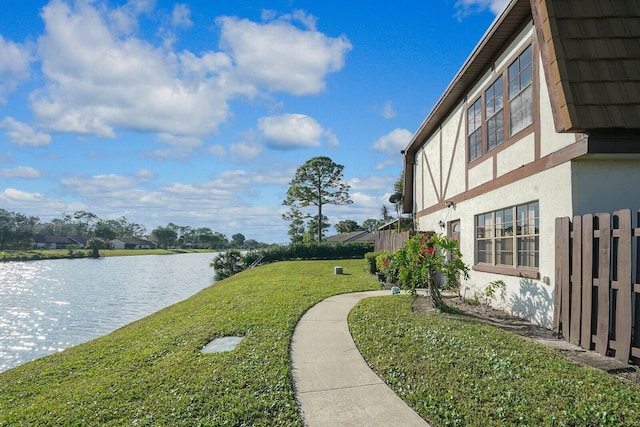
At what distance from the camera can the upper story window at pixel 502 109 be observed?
8219 mm

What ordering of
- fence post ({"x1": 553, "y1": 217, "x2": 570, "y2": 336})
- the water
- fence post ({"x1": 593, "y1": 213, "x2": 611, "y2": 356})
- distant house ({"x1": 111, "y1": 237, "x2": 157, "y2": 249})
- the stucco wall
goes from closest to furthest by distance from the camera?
1. fence post ({"x1": 593, "y1": 213, "x2": 611, "y2": 356})
2. fence post ({"x1": 553, "y1": 217, "x2": 570, "y2": 336})
3. the stucco wall
4. the water
5. distant house ({"x1": 111, "y1": 237, "x2": 157, "y2": 249})

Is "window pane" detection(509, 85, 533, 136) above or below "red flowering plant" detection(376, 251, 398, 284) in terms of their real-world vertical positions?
above

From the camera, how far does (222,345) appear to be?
23.6ft

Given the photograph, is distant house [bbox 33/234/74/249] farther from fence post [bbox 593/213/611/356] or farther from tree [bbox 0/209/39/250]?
fence post [bbox 593/213/611/356]

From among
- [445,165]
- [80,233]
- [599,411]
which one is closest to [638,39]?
[599,411]

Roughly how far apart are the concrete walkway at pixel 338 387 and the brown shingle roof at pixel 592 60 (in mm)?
4461

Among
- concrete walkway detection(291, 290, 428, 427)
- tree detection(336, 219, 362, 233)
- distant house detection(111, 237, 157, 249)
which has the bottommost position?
distant house detection(111, 237, 157, 249)

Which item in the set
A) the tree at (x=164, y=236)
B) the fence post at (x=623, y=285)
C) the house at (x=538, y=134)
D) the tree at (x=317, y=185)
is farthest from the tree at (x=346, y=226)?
the tree at (x=164, y=236)

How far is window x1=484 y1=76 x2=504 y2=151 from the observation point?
31.0 feet

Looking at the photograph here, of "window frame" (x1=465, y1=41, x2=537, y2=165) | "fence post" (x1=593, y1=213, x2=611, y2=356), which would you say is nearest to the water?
"fence post" (x1=593, y1=213, x2=611, y2=356)

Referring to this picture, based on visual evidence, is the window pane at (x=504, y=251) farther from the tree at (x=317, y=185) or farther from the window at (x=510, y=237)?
the tree at (x=317, y=185)

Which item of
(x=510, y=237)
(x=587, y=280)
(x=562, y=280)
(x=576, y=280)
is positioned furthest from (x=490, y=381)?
(x=510, y=237)

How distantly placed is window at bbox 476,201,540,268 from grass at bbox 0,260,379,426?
4588mm

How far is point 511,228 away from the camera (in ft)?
29.3
